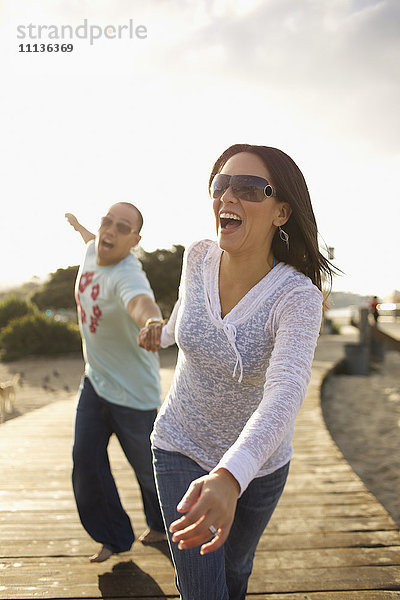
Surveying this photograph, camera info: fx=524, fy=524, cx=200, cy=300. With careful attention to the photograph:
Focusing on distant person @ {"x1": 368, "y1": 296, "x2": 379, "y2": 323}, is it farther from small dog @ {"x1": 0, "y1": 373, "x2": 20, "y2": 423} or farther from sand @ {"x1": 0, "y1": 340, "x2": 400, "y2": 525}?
small dog @ {"x1": 0, "y1": 373, "x2": 20, "y2": 423}

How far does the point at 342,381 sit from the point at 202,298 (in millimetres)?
12318

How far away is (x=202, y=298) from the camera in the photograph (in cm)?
192

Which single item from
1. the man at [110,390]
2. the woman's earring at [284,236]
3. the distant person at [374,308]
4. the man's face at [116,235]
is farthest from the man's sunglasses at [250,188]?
the distant person at [374,308]

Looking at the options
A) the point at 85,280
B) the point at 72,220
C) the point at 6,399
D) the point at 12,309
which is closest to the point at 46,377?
the point at 6,399

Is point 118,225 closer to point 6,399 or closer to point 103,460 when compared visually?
point 103,460

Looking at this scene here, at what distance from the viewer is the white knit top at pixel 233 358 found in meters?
1.60

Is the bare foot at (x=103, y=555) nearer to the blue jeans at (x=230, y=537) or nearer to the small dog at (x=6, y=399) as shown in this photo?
the blue jeans at (x=230, y=537)

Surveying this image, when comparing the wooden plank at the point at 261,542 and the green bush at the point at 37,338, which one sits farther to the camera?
the green bush at the point at 37,338

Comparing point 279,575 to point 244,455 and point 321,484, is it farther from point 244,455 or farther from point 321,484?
point 244,455

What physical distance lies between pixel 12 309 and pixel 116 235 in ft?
68.2

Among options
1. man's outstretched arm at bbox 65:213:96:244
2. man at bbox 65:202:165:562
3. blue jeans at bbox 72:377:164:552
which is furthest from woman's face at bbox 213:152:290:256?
man's outstretched arm at bbox 65:213:96:244

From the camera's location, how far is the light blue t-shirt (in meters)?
2.90

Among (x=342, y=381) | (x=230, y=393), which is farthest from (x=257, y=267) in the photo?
(x=342, y=381)

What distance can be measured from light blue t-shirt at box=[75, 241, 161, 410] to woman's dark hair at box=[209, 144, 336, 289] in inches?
43.6
